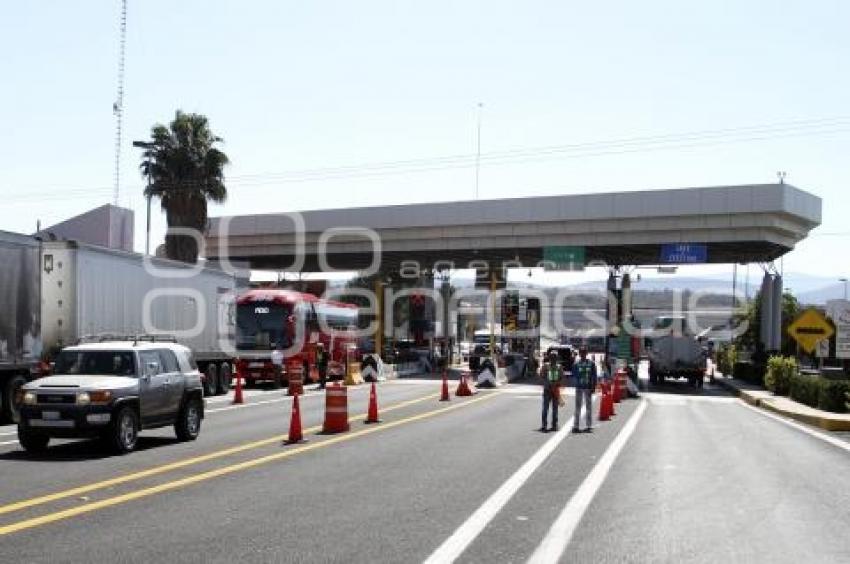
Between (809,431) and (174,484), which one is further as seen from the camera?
(809,431)

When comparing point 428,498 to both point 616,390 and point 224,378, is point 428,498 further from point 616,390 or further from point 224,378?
point 224,378

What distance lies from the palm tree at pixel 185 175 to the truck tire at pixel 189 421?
34.6 meters

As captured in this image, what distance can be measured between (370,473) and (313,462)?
1412mm

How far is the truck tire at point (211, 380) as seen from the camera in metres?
31.6

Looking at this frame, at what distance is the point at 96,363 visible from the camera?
52.2 ft

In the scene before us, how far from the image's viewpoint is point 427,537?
9.09m

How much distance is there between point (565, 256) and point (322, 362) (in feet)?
48.1

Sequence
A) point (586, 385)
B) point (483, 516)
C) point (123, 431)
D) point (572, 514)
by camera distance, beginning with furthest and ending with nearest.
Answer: point (586, 385) < point (123, 431) < point (572, 514) < point (483, 516)

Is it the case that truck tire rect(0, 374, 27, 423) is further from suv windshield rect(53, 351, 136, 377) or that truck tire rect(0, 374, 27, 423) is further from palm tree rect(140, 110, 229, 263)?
palm tree rect(140, 110, 229, 263)

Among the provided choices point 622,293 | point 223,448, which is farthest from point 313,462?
point 622,293

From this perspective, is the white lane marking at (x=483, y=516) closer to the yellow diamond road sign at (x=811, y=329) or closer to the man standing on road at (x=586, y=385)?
the man standing on road at (x=586, y=385)

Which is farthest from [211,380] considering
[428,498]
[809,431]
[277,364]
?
[428,498]

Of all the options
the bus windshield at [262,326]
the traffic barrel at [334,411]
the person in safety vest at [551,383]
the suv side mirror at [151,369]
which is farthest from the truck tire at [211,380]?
the suv side mirror at [151,369]

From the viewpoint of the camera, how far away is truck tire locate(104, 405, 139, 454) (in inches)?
582
